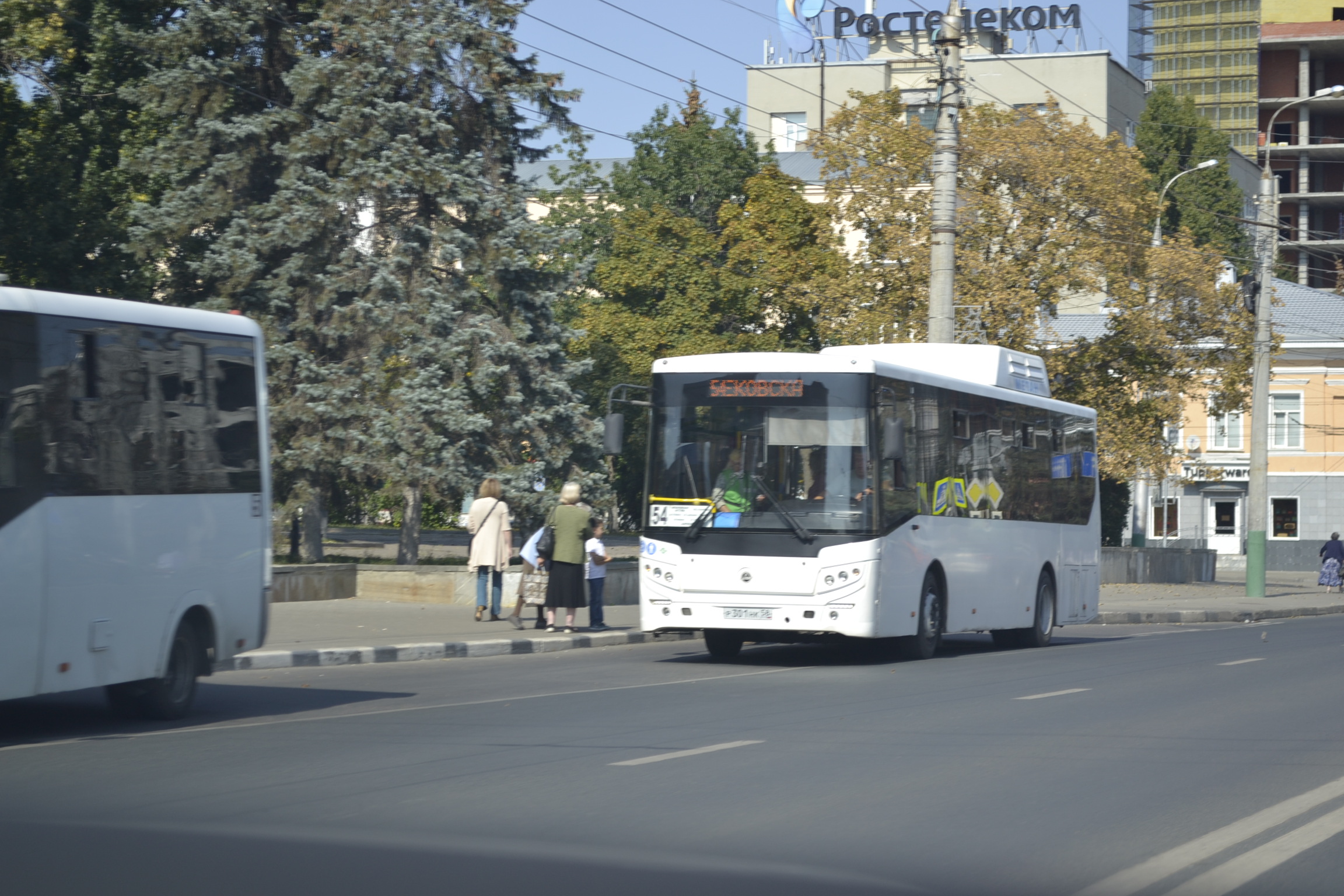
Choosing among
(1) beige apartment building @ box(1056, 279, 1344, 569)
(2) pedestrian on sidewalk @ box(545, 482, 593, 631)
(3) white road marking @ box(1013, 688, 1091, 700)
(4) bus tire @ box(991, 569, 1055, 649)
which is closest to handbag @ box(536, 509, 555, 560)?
(2) pedestrian on sidewalk @ box(545, 482, 593, 631)

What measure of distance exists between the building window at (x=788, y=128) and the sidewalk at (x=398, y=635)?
212 feet

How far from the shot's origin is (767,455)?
661 inches

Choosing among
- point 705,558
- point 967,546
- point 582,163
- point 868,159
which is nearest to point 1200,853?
point 705,558

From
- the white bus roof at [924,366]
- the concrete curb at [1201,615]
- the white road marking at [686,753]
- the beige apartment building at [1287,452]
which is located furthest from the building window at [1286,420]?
the white road marking at [686,753]

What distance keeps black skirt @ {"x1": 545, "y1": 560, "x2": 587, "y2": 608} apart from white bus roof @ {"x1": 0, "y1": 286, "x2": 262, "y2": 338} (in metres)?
8.42

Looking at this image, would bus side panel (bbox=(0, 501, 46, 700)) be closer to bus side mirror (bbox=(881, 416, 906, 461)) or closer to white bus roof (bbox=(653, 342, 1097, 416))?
white bus roof (bbox=(653, 342, 1097, 416))

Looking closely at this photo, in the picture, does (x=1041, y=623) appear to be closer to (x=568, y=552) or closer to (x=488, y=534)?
(x=568, y=552)

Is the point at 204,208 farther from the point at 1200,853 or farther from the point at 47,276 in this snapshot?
the point at 1200,853

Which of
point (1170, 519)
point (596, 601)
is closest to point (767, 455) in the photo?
point (596, 601)

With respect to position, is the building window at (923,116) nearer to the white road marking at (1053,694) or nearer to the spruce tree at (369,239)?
the spruce tree at (369,239)

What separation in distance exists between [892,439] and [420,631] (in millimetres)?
6885

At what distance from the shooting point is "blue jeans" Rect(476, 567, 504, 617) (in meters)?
21.8

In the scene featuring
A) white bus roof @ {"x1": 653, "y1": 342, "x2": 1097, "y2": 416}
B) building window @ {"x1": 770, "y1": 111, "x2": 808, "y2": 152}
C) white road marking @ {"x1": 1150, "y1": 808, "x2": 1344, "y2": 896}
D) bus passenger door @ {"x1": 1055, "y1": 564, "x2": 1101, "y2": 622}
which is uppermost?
building window @ {"x1": 770, "y1": 111, "x2": 808, "y2": 152}

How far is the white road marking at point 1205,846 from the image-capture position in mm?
6328
